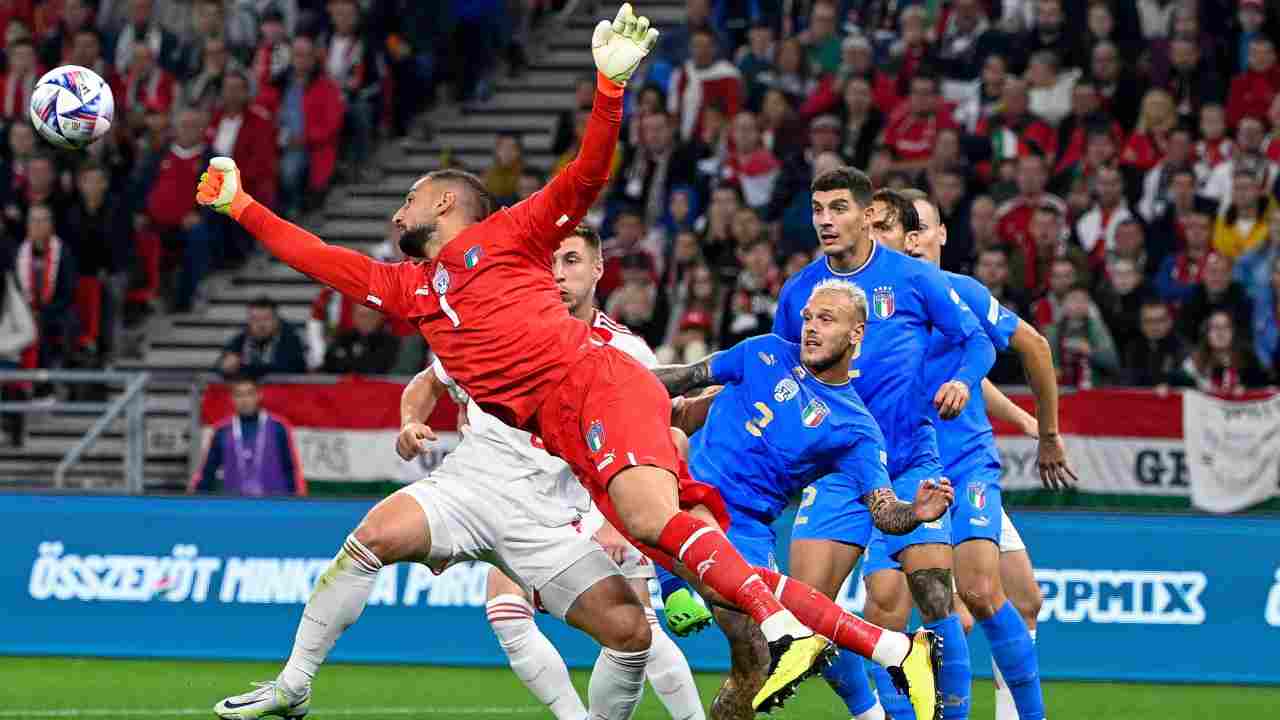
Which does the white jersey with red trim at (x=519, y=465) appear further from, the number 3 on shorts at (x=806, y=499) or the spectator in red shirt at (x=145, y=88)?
the spectator in red shirt at (x=145, y=88)

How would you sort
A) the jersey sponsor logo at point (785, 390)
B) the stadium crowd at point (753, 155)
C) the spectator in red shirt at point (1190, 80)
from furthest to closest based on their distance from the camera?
the spectator in red shirt at point (1190, 80), the stadium crowd at point (753, 155), the jersey sponsor logo at point (785, 390)

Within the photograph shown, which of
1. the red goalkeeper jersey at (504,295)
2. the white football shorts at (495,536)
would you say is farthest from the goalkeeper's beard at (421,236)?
the white football shorts at (495,536)

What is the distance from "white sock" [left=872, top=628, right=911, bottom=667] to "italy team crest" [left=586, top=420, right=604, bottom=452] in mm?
1337

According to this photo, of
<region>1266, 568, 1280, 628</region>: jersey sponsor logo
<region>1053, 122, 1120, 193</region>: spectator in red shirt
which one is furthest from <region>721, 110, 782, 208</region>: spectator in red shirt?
<region>1266, 568, 1280, 628</region>: jersey sponsor logo

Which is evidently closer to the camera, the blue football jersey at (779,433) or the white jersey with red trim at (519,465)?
the white jersey with red trim at (519,465)

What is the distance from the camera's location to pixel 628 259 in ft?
60.0

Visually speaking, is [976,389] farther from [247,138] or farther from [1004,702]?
[247,138]

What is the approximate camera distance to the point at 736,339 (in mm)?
17766

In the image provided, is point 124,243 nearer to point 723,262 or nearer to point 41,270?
point 41,270

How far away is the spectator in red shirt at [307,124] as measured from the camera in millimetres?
22375

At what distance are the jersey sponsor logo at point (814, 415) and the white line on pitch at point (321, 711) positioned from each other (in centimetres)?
293

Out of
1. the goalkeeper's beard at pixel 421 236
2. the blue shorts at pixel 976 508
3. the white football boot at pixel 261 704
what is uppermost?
the goalkeeper's beard at pixel 421 236

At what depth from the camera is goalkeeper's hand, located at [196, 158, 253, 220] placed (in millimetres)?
9133

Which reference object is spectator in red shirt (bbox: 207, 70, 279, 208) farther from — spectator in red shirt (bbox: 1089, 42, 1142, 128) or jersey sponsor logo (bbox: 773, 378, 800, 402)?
jersey sponsor logo (bbox: 773, 378, 800, 402)
